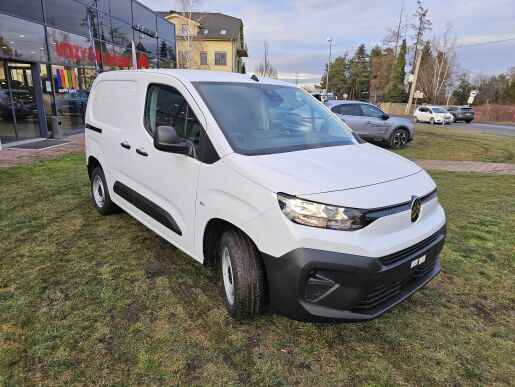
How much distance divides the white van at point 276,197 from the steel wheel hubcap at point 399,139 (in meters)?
9.68

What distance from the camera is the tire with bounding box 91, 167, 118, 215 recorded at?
475cm

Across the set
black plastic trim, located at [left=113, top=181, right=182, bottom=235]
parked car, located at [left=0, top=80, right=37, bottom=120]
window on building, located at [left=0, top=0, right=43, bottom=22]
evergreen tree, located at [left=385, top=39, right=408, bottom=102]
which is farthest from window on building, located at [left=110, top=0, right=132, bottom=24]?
evergreen tree, located at [left=385, top=39, right=408, bottom=102]

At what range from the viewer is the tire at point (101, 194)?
4.75 metres

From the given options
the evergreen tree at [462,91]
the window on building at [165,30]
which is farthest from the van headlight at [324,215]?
the evergreen tree at [462,91]

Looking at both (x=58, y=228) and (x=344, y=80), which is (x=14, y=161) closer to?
(x=58, y=228)

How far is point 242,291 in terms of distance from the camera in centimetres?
253

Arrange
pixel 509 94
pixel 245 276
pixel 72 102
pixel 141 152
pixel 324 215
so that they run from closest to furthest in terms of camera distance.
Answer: pixel 324 215
pixel 245 276
pixel 141 152
pixel 72 102
pixel 509 94

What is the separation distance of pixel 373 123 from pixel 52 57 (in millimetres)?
11445

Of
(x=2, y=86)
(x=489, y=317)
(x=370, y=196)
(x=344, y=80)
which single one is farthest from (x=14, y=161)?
(x=344, y=80)

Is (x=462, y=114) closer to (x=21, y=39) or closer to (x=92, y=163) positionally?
(x=21, y=39)

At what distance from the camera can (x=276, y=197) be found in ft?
7.47

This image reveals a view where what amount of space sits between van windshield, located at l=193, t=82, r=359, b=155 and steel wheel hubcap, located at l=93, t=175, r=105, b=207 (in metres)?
2.53

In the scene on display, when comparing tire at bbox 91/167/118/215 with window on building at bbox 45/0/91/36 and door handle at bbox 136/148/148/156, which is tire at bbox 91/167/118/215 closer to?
door handle at bbox 136/148/148/156

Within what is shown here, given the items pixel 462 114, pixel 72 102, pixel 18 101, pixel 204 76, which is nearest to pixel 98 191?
pixel 204 76
